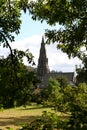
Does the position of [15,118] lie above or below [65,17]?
above

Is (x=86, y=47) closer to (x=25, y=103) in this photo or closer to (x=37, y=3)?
(x=37, y=3)

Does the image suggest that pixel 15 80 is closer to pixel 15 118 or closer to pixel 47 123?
pixel 47 123

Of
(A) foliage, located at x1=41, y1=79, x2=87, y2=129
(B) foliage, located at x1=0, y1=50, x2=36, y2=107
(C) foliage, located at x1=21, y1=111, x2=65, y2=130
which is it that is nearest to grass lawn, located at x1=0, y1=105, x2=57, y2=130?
(A) foliage, located at x1=41, y1=79, x2=87, y2=129

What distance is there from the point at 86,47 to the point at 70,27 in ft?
3.97

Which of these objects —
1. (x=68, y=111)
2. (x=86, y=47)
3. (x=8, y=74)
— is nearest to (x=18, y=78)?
(x=8, y=74)

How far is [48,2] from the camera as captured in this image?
10625 mm

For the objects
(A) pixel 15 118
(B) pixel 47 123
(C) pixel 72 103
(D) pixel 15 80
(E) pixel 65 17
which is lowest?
(B) pixel 47 123

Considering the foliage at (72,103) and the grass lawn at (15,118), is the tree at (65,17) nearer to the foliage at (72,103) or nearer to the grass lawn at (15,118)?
the foliage at (72,103)

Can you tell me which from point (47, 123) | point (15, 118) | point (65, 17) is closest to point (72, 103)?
point (47, 123)

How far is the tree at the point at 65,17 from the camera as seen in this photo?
995 cm

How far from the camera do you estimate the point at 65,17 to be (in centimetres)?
1002

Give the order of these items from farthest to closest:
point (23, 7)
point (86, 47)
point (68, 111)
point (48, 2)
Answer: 1. point (86, 47)
2. point (48, 2)
3. point (23, 7)
4. point (68, 111)

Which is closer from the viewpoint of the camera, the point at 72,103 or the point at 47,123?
the point at 47,123

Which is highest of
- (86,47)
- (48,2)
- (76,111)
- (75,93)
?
(48,2)
